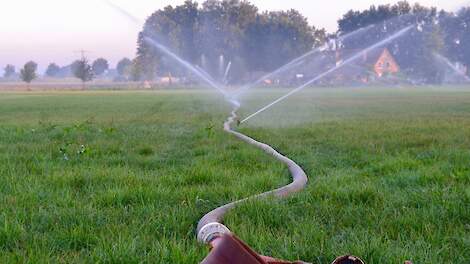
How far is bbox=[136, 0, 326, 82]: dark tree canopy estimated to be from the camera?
73.6 metres

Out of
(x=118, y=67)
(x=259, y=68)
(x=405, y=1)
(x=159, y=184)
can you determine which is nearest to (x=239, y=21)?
(x=259, y=68)

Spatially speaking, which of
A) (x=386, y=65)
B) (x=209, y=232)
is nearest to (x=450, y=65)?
(x=386, y=65)

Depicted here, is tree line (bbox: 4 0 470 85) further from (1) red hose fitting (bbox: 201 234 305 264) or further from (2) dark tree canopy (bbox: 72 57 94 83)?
(1) red hose fitting (bbox: 201 234 305 264)

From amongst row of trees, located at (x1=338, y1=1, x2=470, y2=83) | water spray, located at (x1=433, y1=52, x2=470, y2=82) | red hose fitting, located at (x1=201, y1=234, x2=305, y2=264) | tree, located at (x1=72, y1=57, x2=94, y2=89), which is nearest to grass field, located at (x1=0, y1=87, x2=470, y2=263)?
red hose fitting, located at (x1=201, y1=234, x2=305, y2=264)

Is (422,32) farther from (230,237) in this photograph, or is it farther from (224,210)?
(230,237)

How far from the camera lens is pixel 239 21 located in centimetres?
7731

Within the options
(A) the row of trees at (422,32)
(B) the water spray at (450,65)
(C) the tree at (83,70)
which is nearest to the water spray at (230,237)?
(A) the row of trees at (422,32)

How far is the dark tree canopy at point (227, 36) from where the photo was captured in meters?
73.6

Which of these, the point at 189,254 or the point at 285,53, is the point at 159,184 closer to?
the point at 189,254

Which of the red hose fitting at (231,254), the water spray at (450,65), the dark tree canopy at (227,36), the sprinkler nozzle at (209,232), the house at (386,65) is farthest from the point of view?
the water spray at (450,65)

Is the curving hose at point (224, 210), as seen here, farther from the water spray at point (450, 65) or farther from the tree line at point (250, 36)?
the water spray at point (450, 65)

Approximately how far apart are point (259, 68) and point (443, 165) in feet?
233

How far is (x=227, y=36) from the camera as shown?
244 ft

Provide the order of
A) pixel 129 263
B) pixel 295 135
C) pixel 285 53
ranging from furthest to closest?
pixel 285 53 → pixel 295 135 → pixel 129 263
